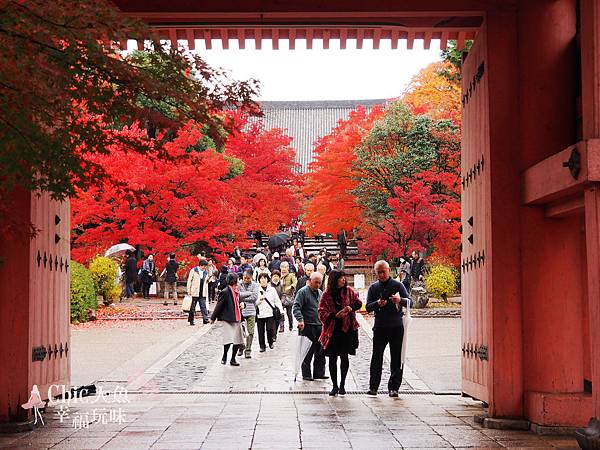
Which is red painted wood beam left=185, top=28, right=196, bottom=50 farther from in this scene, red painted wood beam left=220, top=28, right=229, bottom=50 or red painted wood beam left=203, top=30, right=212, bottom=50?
red painted wood beam left=220, top=28, right=229, bottom=50

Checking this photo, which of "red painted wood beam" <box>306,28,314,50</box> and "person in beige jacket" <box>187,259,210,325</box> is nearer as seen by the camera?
"red painted wood beam" <box>306,28,314,50</box>

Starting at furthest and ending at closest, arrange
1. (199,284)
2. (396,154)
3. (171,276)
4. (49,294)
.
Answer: (396,154), (171,276), (199,284), (49,294)

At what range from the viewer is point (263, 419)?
897 cm

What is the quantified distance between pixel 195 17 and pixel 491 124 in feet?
10.3

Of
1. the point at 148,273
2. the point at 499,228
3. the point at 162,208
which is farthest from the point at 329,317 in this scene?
the point at 148,273

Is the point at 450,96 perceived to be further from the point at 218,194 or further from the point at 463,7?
the point at 463,7

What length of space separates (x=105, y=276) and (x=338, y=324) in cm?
1570

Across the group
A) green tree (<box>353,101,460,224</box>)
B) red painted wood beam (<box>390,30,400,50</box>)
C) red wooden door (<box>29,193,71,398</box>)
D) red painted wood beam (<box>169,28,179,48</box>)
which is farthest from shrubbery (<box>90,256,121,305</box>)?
red painted wood beam (<box>390,30,400,50</box>)

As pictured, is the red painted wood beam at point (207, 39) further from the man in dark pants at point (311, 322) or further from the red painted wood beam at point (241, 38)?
the man in dark pants at point (311, 322)

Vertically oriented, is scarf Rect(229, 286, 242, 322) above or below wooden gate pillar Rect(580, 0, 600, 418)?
below

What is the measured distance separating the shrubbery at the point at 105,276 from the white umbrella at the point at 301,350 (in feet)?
45.7

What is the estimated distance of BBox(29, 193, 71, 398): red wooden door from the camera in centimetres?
907

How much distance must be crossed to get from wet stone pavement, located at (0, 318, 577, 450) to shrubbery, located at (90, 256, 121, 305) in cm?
1274

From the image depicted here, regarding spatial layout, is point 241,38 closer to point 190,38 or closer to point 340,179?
point 190,38
